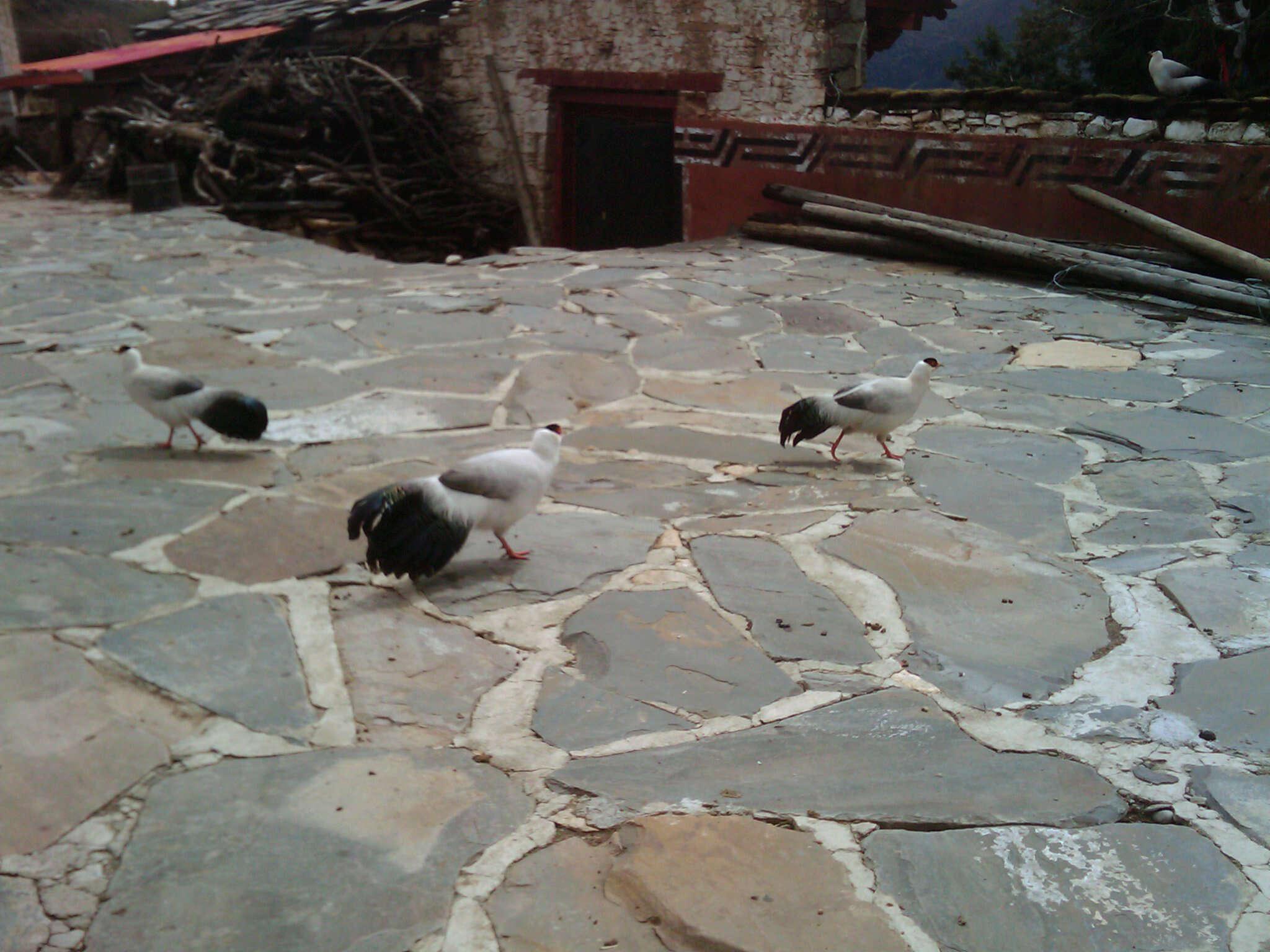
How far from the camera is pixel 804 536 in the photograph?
3.58m

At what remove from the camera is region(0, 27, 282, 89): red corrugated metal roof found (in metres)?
14.6

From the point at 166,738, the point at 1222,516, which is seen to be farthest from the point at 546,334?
the point at 166,738

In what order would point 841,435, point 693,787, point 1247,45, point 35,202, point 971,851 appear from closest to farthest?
1. point 971,851
2. point 693,787
3. point 841,435
4. point 1247,45
5. point 35,202

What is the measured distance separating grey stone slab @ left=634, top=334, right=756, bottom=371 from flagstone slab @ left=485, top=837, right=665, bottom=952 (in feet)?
12.5

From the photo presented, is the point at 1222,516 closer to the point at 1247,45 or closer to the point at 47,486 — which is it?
the point at 47,486

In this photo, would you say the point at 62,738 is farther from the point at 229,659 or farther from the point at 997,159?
the point at 997,159

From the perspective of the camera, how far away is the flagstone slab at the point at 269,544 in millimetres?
3188

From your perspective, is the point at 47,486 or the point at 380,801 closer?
the point at 380,801

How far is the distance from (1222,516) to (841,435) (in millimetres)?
1440

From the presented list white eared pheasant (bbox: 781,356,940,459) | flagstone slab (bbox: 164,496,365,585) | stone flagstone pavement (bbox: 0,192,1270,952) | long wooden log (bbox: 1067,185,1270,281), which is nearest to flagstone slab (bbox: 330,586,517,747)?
stone flagstone pavement (bbox: 0,192,1270,952)

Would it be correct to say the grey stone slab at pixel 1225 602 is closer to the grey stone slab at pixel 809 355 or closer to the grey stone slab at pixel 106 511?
the grey stone slab at pixel 809 355

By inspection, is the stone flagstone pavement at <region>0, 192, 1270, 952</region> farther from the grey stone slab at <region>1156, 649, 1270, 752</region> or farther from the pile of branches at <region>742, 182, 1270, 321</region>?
the pile of branches at <region>742, 182, 1270, 321</region>

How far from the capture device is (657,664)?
2.76 m

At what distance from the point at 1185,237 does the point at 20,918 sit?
26.0 feet
